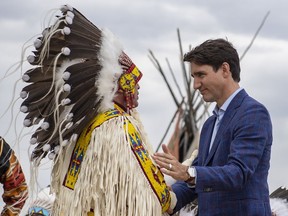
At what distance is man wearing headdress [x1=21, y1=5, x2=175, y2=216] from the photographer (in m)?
5.04

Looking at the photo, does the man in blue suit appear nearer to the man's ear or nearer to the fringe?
the man's ear

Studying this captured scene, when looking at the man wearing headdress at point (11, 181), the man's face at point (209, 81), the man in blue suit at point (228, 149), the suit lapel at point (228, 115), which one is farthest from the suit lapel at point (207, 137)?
the man wearing headdress at point (11, 181)

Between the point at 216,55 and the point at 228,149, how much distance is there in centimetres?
50

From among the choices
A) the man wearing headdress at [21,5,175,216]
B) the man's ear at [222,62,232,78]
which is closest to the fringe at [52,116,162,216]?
A: the man wearing headdress at [21,5,175,216]

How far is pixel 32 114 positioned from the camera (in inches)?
205

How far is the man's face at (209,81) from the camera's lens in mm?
4809

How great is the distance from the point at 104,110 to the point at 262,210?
42.6 inches

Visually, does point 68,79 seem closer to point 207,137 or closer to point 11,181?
point 207,137

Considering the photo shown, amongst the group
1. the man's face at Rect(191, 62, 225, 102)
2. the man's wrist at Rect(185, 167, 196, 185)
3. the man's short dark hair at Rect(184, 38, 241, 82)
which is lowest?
the man's wrist at Rect(185, 167, 196, 185)

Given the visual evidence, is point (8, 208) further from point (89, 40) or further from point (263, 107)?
point (263, 107)

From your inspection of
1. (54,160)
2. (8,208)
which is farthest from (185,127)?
(54,160)

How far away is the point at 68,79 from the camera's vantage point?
5039 mm

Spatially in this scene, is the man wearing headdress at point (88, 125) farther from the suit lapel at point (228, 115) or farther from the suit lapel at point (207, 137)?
the suit lapel at point (228, 115)

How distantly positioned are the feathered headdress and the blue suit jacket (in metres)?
0.74
